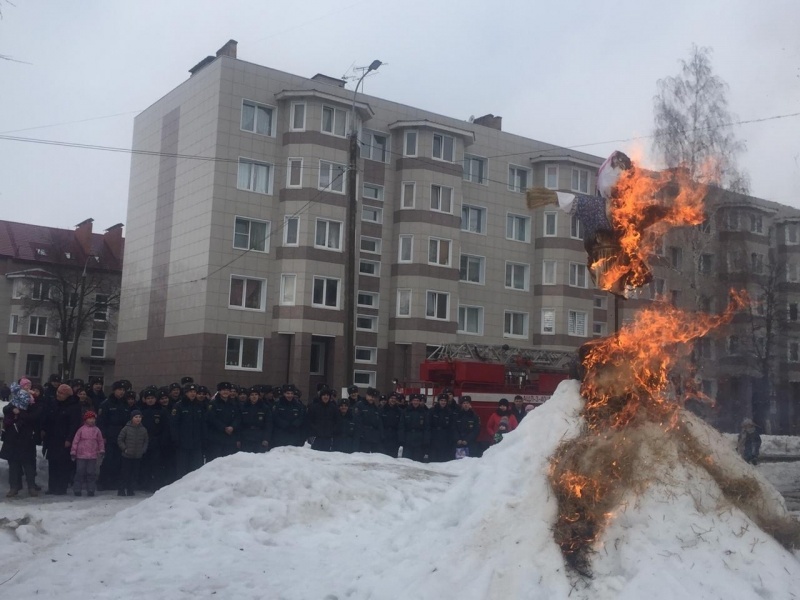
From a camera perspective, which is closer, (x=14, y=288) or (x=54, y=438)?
(x=54, y=438)

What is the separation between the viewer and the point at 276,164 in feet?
116

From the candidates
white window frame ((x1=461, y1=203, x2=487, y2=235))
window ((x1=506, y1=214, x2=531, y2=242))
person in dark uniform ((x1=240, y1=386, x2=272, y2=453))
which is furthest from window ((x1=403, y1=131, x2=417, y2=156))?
person in dark uniform ((x1=240, y1=386, x2=272, y2=453))

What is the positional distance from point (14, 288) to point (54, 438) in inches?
1886

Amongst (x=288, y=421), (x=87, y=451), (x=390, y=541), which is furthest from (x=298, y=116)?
(x=390, y=541)

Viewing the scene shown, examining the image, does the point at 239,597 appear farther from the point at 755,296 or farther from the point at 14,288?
the point at 14,288

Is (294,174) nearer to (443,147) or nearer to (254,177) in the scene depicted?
(254,177)

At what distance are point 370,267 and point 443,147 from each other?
22.3 feet

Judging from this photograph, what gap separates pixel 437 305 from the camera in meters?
38.1

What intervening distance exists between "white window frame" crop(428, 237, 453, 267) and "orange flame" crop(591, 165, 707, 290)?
28.6 m

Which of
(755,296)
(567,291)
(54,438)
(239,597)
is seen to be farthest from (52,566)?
(755,296)

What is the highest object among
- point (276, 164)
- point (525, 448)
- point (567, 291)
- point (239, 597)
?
point (276, 164)

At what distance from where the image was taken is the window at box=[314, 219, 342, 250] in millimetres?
35094

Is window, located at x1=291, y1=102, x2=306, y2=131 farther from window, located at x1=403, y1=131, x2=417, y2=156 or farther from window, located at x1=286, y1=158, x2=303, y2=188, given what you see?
window, located at x1=403, y1=131, x2=417, y2=156

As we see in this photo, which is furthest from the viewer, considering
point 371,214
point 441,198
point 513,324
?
point 513,324
